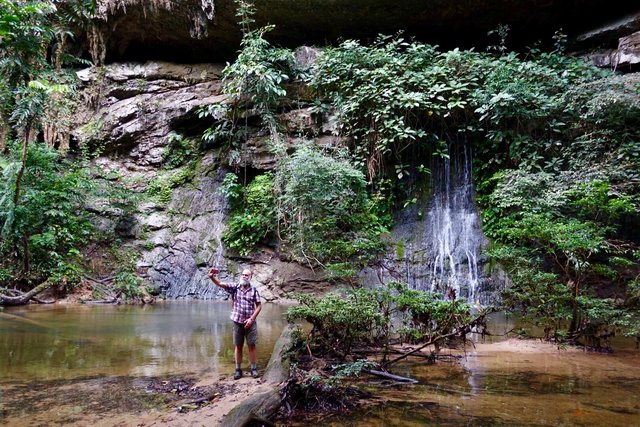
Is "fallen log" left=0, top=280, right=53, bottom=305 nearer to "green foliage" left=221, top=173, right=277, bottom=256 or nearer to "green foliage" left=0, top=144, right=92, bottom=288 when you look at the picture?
"green foliage" left=0, top=144, right=92, bottom=288

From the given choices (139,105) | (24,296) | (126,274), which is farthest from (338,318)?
(139,105)

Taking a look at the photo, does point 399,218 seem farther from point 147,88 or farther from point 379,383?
point 147,88

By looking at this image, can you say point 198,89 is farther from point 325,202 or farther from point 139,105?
point 325,202

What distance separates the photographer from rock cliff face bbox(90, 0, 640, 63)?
44.3 ft

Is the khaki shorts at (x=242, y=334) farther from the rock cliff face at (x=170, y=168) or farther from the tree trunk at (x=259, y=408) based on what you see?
the rock cliff face at (x=170, y=168)

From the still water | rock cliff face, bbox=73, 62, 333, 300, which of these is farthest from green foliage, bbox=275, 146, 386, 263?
the still water

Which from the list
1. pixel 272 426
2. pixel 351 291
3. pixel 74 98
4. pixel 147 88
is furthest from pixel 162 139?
pixel 272 426

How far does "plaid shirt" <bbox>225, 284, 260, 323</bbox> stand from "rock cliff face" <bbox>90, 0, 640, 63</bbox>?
1129 centimetres

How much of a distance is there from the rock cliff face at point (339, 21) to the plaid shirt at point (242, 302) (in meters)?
11.3

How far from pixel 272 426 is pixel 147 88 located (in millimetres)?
15552

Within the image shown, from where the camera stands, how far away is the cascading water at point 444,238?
10953 mm

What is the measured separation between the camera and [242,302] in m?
5.09

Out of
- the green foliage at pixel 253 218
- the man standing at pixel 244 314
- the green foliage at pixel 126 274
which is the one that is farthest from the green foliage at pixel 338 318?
the green foliage at pixel 126 274

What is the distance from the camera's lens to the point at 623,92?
943 centimetres
